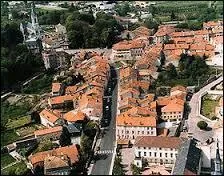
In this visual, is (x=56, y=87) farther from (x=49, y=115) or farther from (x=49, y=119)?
(x=49, y=119)

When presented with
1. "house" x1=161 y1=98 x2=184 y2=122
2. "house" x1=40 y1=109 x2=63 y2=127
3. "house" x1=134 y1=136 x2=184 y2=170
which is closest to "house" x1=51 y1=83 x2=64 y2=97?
"house" x1=40 y1=109 x2=63 y2=127

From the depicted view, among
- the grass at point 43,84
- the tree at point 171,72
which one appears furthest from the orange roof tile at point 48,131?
the tree at point 171,72

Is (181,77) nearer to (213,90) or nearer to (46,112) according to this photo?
(213,90)

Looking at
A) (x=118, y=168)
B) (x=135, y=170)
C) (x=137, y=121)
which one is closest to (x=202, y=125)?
(x=137, y=121)

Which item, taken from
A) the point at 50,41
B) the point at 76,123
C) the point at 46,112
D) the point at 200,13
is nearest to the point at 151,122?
the point at 76,123

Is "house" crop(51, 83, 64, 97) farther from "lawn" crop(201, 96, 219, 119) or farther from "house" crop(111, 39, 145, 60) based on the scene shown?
"lawn" crop(201, 96, 219, 119)

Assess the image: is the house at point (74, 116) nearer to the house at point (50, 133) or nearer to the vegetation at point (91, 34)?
the house at point (50, 133)
